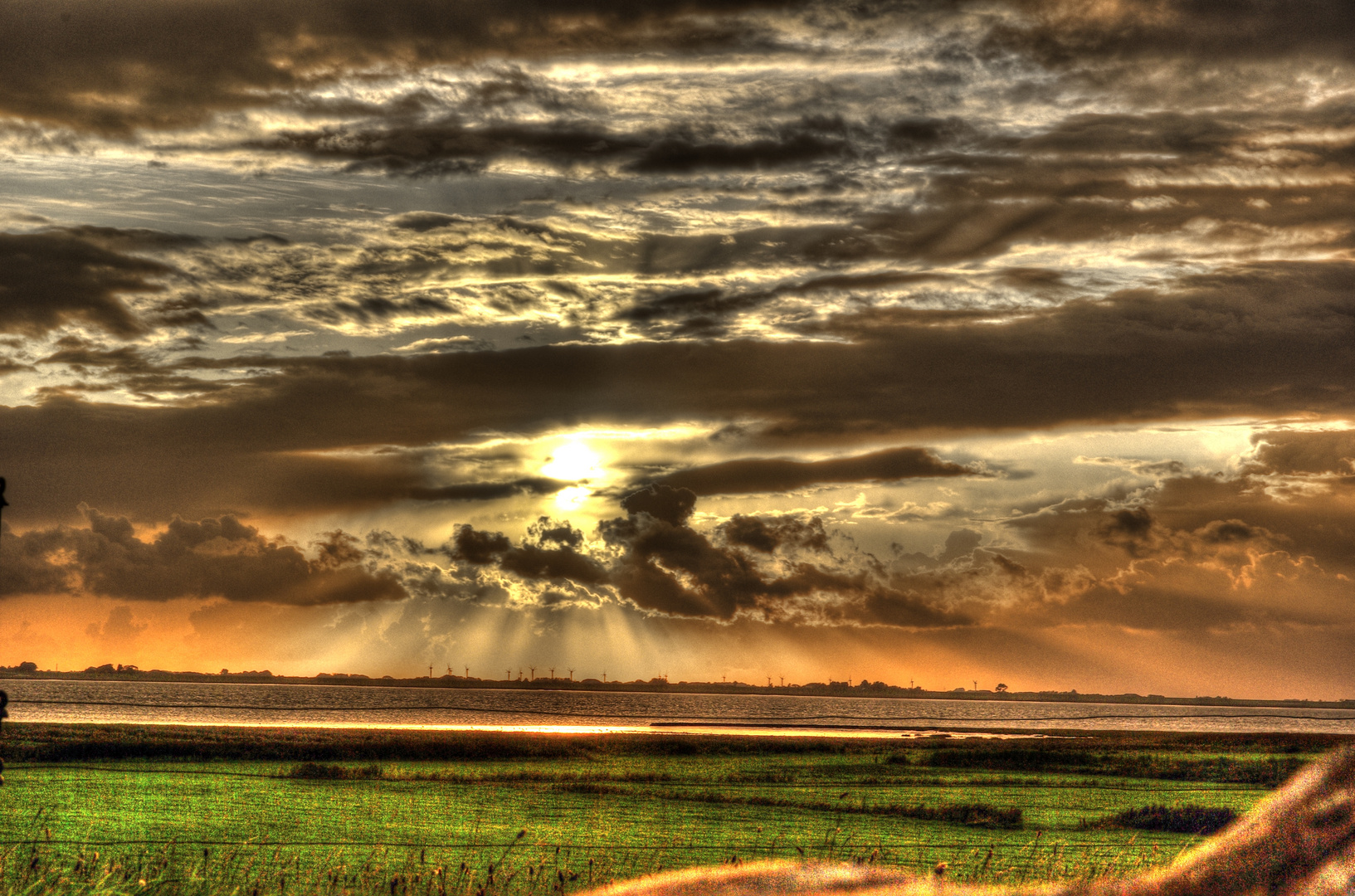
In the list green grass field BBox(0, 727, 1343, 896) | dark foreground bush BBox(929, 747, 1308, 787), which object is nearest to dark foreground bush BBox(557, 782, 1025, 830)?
green grass field BBox(0, 727, 1343, 896)

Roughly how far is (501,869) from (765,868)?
54.1ft

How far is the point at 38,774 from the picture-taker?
3616 cm

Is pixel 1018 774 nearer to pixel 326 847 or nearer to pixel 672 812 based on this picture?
pixel 672 812

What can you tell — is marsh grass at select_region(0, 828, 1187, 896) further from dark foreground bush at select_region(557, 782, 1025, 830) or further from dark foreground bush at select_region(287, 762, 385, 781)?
dark foreground bush at select_region(287, 762, 385, 781)

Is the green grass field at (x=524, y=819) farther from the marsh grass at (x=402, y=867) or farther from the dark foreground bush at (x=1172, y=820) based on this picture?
the dark foreground bush at (x=1172, y=820)

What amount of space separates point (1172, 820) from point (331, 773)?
1175 inches

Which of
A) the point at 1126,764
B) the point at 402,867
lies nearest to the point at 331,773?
the point at 402,867

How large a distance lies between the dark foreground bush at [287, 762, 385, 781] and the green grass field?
17cm

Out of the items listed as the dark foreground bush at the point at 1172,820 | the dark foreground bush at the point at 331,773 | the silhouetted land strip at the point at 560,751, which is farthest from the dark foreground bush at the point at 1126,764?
the dark foreground bush at the point at 331,773

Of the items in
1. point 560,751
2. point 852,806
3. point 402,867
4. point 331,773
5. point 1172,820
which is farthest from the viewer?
point 560,751

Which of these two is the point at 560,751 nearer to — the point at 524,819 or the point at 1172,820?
the point at 524,819

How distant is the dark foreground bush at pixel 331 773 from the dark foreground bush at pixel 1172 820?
26.7 m

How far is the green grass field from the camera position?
16438 mm

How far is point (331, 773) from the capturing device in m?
38.6
